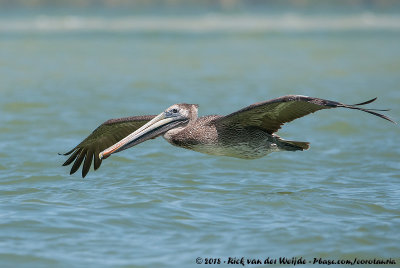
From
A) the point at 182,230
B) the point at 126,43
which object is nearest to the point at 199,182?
the point at 182,230

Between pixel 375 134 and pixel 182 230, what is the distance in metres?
5.99

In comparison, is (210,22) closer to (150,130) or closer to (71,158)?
(71,158)

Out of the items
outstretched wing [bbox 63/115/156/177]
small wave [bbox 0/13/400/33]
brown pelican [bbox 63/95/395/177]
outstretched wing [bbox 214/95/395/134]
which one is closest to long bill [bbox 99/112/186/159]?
brown pelican [bbox 63/95/395/177]

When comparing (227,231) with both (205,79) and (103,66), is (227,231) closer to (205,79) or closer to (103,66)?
(205,79)

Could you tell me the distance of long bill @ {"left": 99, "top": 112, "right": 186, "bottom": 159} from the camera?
7402 millimetres

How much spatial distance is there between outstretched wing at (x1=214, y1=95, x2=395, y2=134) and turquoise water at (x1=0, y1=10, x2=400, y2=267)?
2.37 feet

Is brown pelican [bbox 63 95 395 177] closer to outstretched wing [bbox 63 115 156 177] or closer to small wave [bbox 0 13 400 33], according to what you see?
outstretched wing [bbox 63 115 156 177]

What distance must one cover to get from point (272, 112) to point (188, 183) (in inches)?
51.3

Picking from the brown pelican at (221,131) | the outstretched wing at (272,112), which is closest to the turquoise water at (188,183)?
the brown pelican at (221,131)

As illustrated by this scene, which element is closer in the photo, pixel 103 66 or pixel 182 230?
pixel 182 230

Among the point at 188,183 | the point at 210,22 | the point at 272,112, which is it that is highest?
the point at 210,22

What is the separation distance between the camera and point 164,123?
7754 mm

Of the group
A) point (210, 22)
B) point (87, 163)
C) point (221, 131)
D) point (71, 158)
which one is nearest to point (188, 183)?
point (221, 131)

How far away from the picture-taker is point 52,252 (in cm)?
573
